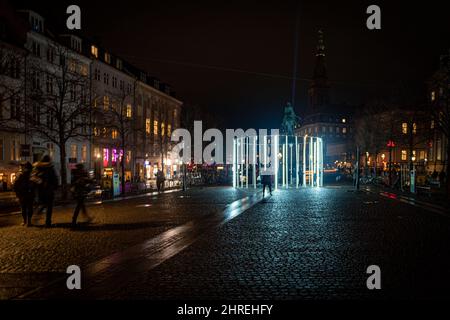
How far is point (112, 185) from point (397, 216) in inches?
726

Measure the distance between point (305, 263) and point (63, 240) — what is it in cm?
638

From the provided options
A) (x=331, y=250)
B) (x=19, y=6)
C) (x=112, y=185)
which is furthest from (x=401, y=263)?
(x=19, y=6)

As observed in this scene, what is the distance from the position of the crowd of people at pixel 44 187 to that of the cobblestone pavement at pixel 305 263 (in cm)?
463

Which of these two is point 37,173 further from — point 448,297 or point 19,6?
point 19,6

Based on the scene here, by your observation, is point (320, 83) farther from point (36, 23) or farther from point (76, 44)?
point (36, 23)

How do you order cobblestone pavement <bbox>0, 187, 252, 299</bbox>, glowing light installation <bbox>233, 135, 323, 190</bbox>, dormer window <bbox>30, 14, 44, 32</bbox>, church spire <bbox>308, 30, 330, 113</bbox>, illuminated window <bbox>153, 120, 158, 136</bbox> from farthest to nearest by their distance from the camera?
church spire <bbox>308, 30, 330, 113</bbox>
illuminated window <bbox>153, 120, 158, 136</bbox>
dormer window <bbox>30, 14, 44, 32</bbox>
glowing light installation <bbox>233, 135, 323, 190</bbox>
cobblestone pavement <bbox>0, 187, 252, 299</bbox>

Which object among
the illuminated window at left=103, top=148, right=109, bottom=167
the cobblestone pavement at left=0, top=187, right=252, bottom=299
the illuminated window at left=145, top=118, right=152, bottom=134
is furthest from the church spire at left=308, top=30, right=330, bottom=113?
the cobblestone pavement at left=0, top=187, right=252, bottom=299

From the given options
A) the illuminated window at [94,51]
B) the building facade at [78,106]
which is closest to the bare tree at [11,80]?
the building facade at [78,106]

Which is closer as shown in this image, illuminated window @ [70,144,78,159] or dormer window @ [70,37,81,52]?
dormer window @ [70,37,81,52]

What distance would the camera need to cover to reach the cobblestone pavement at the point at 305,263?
25.1 feet

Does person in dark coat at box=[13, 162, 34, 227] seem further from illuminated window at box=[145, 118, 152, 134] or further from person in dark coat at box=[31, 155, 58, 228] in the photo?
illuminated window at box=[145, 118, 152, 134]

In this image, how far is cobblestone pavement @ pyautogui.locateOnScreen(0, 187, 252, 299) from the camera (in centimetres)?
907

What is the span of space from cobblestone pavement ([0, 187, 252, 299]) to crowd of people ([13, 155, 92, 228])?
0.52m

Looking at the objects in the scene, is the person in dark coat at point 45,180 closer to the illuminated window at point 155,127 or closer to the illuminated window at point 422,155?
the illuminated window at point 155,127
